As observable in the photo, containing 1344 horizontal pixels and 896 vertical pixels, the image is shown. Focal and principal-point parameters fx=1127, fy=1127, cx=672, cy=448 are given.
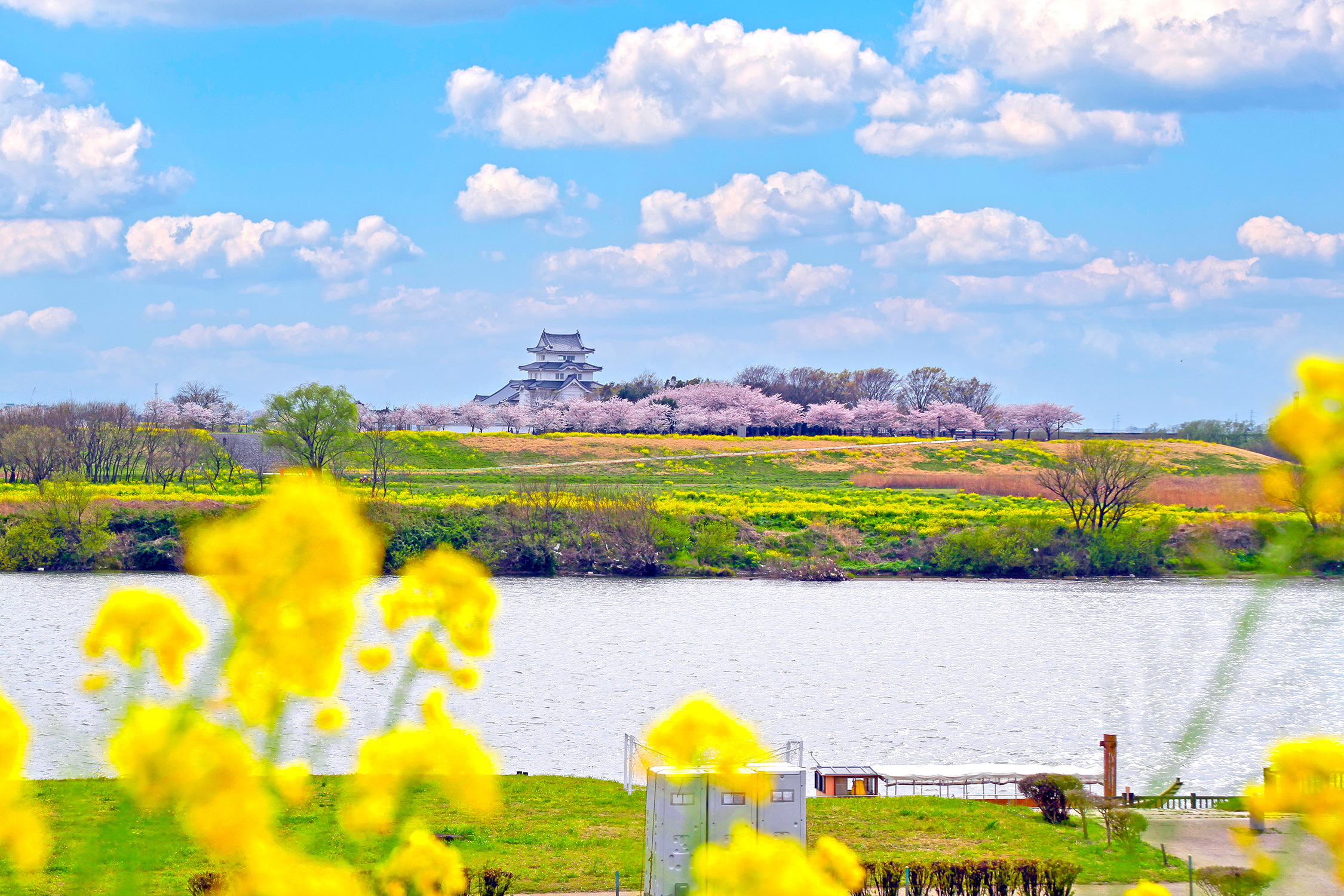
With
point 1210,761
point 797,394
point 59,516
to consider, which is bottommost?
point 1210,761

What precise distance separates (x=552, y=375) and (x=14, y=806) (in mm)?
95944

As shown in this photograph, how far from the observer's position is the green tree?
44906 millimetres

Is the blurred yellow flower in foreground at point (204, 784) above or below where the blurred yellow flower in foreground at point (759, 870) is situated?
above

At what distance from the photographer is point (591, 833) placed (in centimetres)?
1187

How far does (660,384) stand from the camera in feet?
305

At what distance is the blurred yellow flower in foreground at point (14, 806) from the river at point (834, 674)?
8579mm

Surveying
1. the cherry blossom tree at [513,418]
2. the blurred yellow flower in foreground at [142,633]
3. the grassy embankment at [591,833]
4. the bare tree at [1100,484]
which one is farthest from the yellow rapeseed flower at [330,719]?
the cherry blossom tree at [513,418]

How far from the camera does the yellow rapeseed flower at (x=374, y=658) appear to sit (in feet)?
5.39

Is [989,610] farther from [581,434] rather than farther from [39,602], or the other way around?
[581,434]

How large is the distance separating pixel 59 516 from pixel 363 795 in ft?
127

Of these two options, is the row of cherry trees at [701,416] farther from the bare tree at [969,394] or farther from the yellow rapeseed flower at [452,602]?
the yellow rapeseed flower at [452,602]

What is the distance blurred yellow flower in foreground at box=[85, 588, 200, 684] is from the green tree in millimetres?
45317

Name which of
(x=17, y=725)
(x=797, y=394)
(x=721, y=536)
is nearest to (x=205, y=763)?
(x=17, y=725)

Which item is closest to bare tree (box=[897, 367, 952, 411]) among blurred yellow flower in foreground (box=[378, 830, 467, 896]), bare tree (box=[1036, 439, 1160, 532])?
bare tree (box=[1036, 439, 1160, 532])
